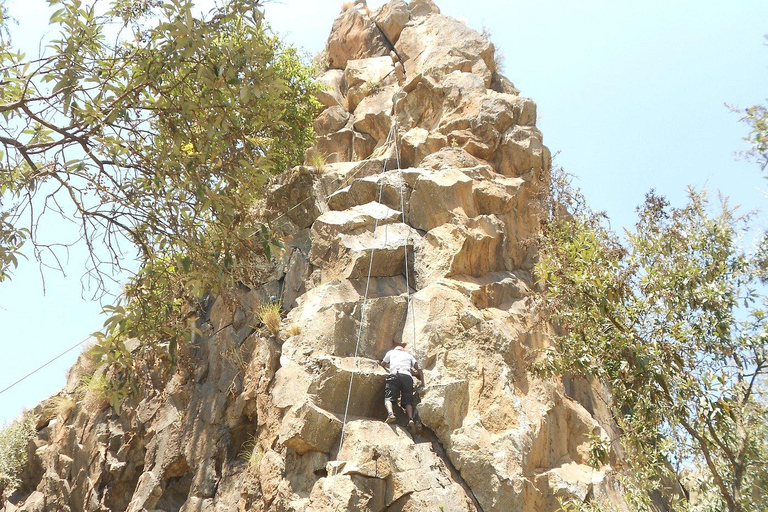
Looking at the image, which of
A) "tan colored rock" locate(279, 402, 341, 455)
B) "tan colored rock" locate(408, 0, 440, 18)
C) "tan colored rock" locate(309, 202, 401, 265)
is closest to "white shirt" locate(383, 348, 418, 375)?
"tan colored rock" locate(279, 402, 341, 455)

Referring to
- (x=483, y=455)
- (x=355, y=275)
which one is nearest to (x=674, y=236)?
(x=483, y=455)

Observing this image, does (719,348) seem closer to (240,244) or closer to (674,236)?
(674,236)

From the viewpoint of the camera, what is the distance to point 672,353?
7512mm

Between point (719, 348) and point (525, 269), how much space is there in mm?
5934

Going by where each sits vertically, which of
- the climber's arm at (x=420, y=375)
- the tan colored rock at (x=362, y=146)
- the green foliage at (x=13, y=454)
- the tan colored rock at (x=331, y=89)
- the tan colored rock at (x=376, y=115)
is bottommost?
Answer: the green foliage at (x=13, y=454)

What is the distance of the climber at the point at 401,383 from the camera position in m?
10.3

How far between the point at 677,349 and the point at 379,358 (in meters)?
5.08

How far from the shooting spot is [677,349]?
7.57m

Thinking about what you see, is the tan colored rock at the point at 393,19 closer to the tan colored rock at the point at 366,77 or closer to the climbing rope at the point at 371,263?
the tan colored rock at the point at 366,77

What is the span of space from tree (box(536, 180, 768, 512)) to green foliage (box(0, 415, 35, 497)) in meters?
12.5

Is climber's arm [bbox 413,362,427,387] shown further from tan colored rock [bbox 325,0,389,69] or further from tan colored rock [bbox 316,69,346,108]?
tan colored rock [bbox 325,0,389,69]

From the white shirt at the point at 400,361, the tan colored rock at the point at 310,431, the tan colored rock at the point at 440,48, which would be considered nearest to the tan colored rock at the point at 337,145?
the tan colored rock at the point at 440,48

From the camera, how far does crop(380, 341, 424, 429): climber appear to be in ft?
33.8

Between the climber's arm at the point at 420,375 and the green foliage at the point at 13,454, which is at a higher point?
the climber's arm at the point at 420,375
